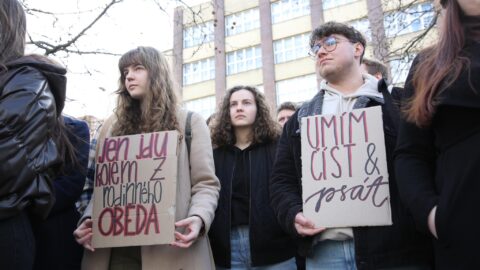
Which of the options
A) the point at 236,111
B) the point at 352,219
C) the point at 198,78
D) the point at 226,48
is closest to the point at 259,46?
the point at 226,48

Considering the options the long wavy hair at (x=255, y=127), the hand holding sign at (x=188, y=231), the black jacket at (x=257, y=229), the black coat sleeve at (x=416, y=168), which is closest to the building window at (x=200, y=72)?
the long wavy hair at (x=255, y=127)

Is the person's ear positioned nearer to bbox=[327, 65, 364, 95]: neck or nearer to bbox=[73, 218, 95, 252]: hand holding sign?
bbox=[327, 65, 364, 95]: neck

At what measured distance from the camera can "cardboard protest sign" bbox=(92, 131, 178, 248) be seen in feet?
7.36

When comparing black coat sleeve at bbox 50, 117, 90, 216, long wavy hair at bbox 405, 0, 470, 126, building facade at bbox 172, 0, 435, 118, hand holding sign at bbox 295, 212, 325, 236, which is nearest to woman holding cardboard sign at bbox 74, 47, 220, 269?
black coat sleeve at bbox 50, 117, 90, 216

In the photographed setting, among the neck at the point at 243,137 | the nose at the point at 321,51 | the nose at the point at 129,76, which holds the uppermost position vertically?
the nose at the point at 321,51

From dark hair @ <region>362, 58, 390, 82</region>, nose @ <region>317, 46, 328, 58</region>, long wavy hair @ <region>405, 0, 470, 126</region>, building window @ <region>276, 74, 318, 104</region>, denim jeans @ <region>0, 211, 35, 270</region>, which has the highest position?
building window @ <region>276, 74, 318, 104</region>

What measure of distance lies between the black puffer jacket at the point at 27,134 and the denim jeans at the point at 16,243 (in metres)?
0.05

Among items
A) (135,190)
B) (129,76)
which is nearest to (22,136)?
(135,190)

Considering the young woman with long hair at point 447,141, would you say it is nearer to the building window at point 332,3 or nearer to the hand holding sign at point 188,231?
the hand holding sign at point 188,231

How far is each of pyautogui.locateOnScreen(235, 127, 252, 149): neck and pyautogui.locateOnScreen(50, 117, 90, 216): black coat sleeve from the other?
49.3 inches

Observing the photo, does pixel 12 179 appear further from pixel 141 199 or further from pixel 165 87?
pixel 165 87

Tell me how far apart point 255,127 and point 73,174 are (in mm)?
1510

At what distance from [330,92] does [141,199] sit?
1233 mm

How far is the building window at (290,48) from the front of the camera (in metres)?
24.4
